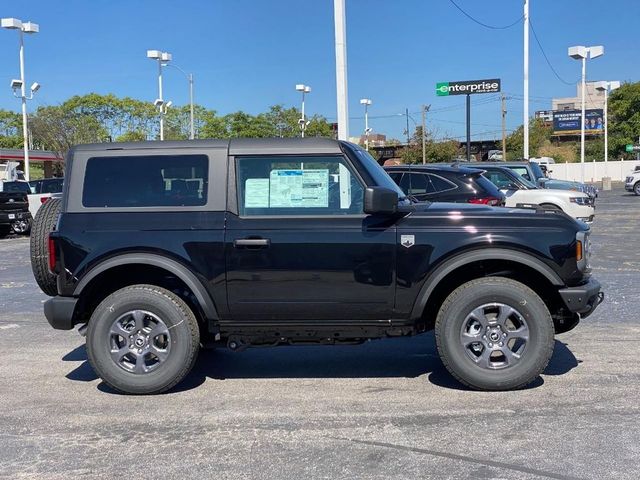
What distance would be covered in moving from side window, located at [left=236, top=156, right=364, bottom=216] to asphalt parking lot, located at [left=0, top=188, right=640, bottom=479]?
1.45 metres

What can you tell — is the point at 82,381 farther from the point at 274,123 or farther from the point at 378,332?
the point at 274,123

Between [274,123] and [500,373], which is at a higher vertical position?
[274,123]

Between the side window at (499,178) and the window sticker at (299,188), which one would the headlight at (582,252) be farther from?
the side window at (499,178)

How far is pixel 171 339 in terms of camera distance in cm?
541

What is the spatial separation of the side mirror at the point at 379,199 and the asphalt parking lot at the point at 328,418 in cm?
144

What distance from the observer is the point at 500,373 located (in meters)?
5.30

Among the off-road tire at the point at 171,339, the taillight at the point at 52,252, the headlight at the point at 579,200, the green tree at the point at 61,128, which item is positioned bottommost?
the off-road tire at the point at 171,339

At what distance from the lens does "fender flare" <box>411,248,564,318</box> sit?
521 centimetres

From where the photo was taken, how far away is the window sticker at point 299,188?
543cm

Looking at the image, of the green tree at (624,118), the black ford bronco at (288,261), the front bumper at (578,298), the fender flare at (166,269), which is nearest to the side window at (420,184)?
the black ford bronco at (288,261)

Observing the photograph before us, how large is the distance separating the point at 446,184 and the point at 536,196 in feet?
17.3

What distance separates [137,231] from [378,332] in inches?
79.1

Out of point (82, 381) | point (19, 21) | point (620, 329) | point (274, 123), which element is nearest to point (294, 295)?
point (82, 381)

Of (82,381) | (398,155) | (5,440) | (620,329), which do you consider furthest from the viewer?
(398,155)
